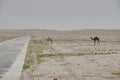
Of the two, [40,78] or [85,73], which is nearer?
[40,78]

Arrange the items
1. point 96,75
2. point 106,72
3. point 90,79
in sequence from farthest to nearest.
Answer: point 106,72, point 96,75, point 90,79

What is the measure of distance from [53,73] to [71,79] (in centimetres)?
212

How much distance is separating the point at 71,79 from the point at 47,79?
0.99m

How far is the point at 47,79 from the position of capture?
14109 millimetres

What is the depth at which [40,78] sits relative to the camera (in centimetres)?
1443

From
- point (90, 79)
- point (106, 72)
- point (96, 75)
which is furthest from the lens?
point (106, 72)

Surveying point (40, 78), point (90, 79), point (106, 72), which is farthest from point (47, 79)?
point (106, 72)

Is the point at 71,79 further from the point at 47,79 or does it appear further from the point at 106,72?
the point at 106,72

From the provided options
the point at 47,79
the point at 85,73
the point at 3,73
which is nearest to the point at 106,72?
the point at 85,73

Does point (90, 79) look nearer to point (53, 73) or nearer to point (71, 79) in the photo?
point (71, 79)

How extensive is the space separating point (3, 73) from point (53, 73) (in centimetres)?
231

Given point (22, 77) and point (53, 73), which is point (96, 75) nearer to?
point (53, 73)

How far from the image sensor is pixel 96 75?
15164 mm

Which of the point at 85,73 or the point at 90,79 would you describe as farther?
the point at 85,73
